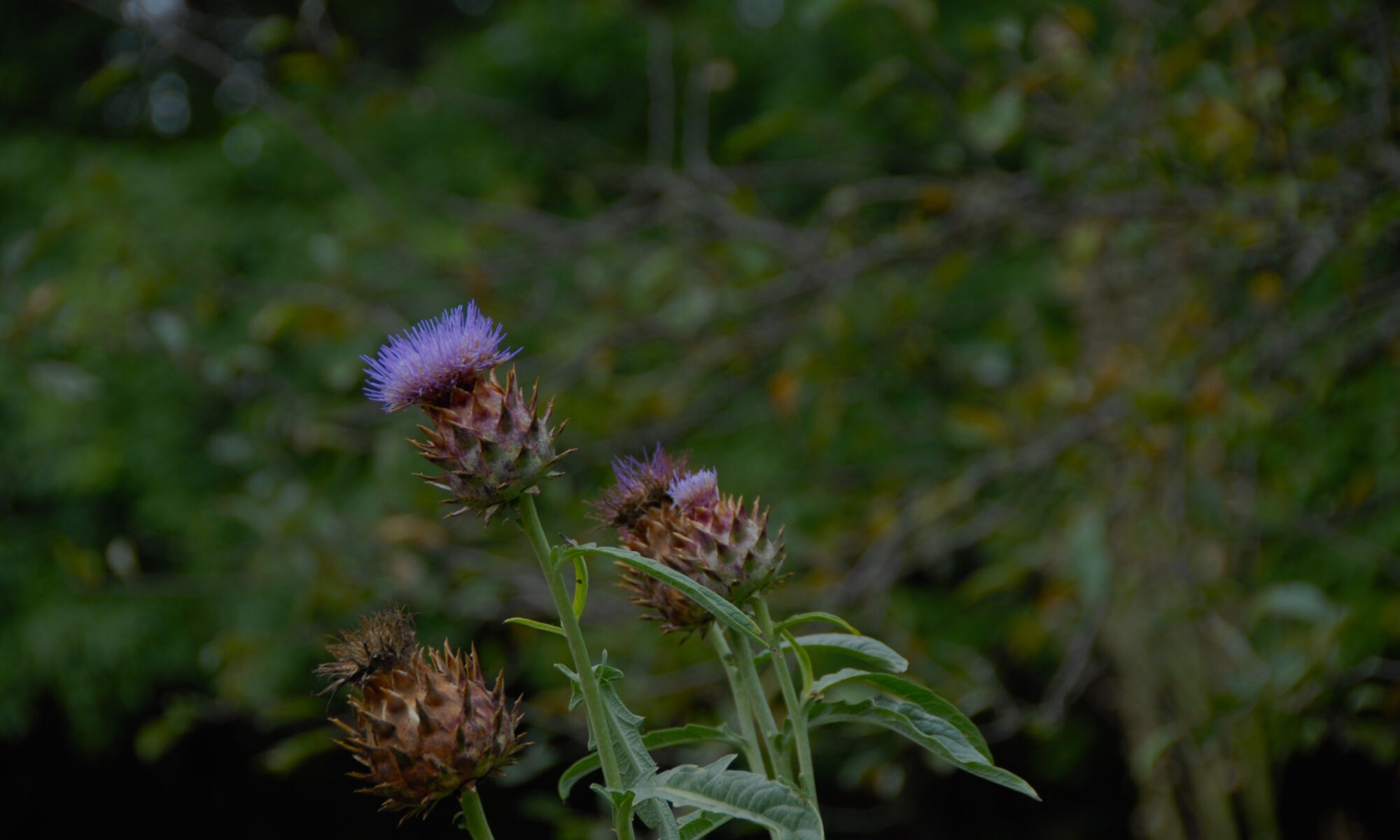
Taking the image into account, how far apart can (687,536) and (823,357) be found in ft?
6.81

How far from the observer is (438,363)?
842 millimetres

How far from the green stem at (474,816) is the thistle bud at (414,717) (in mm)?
21

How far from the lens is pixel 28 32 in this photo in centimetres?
566

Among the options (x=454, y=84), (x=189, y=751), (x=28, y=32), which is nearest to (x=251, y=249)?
(x=454, y=84)

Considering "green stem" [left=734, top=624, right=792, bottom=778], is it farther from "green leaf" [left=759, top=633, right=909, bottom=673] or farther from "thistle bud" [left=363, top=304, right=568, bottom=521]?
"thistle bud" [left=363, top=304, right=568, bottom=521]

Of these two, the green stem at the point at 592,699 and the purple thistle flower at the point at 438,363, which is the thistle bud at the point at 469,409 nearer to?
the purple thistle flower at the point at 438,363

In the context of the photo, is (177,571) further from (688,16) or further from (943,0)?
(943,0)

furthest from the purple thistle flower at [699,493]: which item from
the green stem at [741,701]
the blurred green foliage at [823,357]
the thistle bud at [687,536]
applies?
the blurred green foliage at [823,357]

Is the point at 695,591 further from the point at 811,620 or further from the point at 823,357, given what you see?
the point at 823,357

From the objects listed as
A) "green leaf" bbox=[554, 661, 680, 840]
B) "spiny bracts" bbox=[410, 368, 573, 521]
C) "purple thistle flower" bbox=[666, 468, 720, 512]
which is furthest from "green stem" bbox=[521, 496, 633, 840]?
"purple thistle flower" bbox=[666, 468, 720, 512]

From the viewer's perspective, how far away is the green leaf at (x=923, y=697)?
71 cm

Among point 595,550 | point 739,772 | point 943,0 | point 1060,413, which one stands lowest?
point 739,772

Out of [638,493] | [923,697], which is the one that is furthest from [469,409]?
[923,697]

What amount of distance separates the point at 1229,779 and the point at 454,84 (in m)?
4.11
